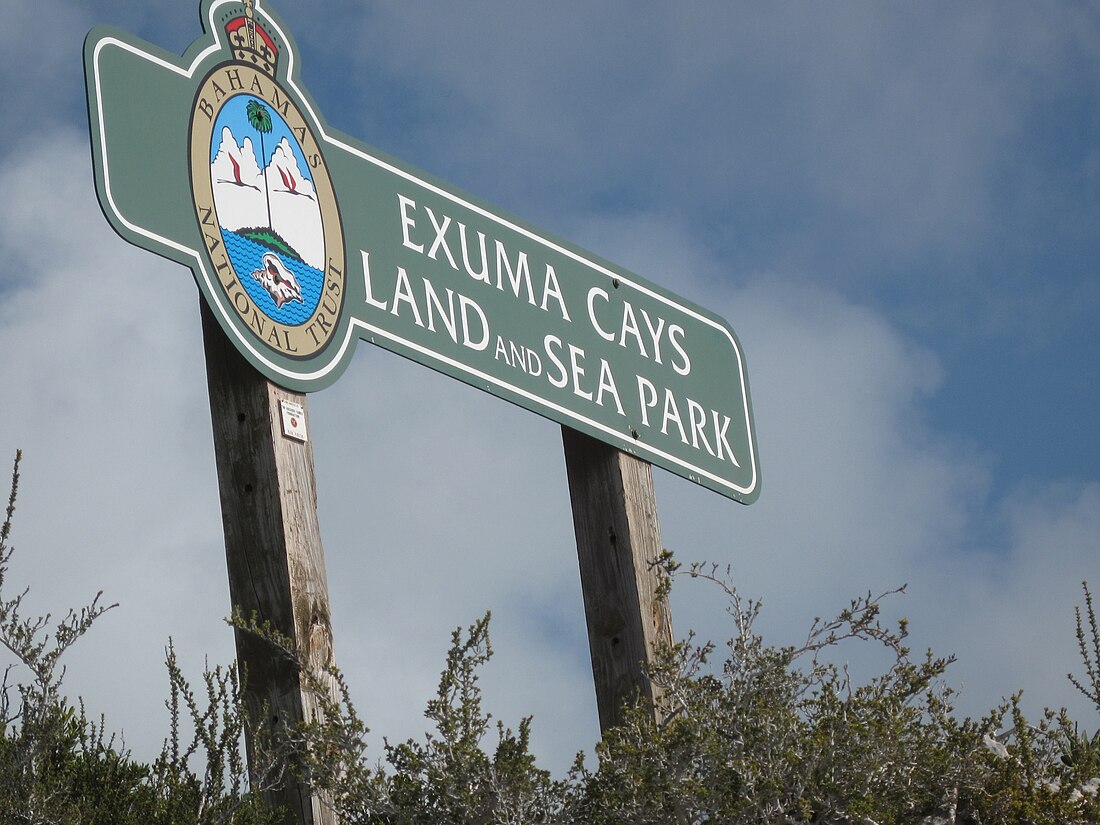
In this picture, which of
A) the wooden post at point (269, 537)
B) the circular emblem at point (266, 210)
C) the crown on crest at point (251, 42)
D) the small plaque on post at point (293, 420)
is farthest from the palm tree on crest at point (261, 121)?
the small plaque on post at point (293, 420)

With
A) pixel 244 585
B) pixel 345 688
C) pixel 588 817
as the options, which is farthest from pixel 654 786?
pixel 244 585

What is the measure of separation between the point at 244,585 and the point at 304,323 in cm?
69

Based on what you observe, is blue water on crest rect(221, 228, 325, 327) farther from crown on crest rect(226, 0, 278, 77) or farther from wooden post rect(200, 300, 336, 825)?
crown on crest rect(226, 0, 278, 77)

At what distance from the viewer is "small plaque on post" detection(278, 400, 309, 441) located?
418 centimetres

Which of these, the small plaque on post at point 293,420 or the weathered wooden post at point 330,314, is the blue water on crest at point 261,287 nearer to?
the weathered wooden post at point 330,314

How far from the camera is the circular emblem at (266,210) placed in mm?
4160

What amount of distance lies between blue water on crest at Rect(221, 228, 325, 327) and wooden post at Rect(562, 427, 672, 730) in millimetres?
1360

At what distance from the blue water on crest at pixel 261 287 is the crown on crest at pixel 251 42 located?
542mm

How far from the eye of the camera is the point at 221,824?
3.66 meters

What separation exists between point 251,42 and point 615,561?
6.55 ft

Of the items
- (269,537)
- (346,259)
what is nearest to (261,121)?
(346,259)

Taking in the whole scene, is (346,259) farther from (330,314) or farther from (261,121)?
(261,121)

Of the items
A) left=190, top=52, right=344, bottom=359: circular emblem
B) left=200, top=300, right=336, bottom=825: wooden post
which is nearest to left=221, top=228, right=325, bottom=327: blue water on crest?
left=190, top=52, right=344, bottom=359: circular emblem

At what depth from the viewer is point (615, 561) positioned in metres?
5.40
